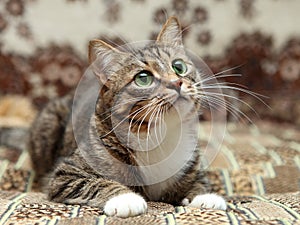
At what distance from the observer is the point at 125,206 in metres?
1.21

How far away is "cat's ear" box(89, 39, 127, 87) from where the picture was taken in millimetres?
1431

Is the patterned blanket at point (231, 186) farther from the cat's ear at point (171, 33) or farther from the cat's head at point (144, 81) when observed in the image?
the cat's ear at point (171, 33)

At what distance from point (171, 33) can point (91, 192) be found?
23.0 inches

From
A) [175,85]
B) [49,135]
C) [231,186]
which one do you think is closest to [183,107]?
[175,85]

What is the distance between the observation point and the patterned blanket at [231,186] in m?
1.17

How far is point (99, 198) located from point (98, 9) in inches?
76.4

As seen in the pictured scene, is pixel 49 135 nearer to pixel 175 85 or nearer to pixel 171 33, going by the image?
pixel 171 33

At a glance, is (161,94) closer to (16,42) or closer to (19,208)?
(19,208)

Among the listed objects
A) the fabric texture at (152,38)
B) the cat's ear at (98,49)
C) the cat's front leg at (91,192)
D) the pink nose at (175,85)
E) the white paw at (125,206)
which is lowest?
the white paw at (125,206)

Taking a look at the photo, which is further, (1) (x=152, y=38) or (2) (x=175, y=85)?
(1) (x=152, y=38)

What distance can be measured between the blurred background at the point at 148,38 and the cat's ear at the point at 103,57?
148 cm

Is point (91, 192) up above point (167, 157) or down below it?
below

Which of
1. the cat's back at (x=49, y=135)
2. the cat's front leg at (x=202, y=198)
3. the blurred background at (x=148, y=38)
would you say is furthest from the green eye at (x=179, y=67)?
the blurred background at (x=148, y=38)

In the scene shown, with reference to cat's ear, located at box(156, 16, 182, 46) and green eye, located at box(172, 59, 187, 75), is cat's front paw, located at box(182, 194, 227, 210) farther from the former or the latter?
cat's ear, located at box(156, 16, 182, 46)
